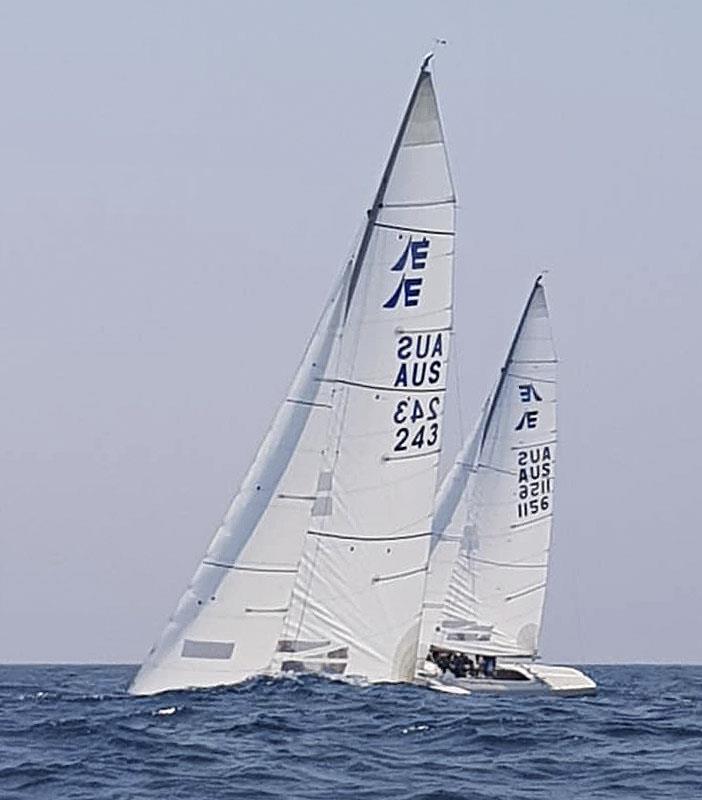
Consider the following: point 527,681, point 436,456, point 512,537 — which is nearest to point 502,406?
point 512,537

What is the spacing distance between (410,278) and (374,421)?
2.26 m

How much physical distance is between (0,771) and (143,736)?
2.74 m

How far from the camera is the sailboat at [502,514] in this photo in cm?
4238

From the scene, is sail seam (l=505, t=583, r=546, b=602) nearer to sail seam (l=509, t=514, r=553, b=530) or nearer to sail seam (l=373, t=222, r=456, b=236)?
sail seam (l=509, t=514, r=553, b=530)

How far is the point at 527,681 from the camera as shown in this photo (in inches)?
1549

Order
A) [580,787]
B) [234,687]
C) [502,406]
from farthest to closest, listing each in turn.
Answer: [502,406] < [234,687] < [580,787]

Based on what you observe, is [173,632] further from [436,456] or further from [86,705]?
[436,456]

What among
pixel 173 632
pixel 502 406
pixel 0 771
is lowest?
pixel 0 771

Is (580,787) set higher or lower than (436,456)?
lower

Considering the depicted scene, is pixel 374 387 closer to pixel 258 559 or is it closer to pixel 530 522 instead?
pixel 258 559

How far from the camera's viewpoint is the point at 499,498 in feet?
141

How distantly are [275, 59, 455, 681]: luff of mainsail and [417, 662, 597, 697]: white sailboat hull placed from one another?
13.3ft

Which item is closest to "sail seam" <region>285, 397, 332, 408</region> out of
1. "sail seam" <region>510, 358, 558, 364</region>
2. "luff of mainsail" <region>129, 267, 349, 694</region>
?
"luff of mainsail" <region>129, 267, 349, 694</region>

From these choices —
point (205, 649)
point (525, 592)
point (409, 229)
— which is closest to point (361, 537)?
point (205, 649)
